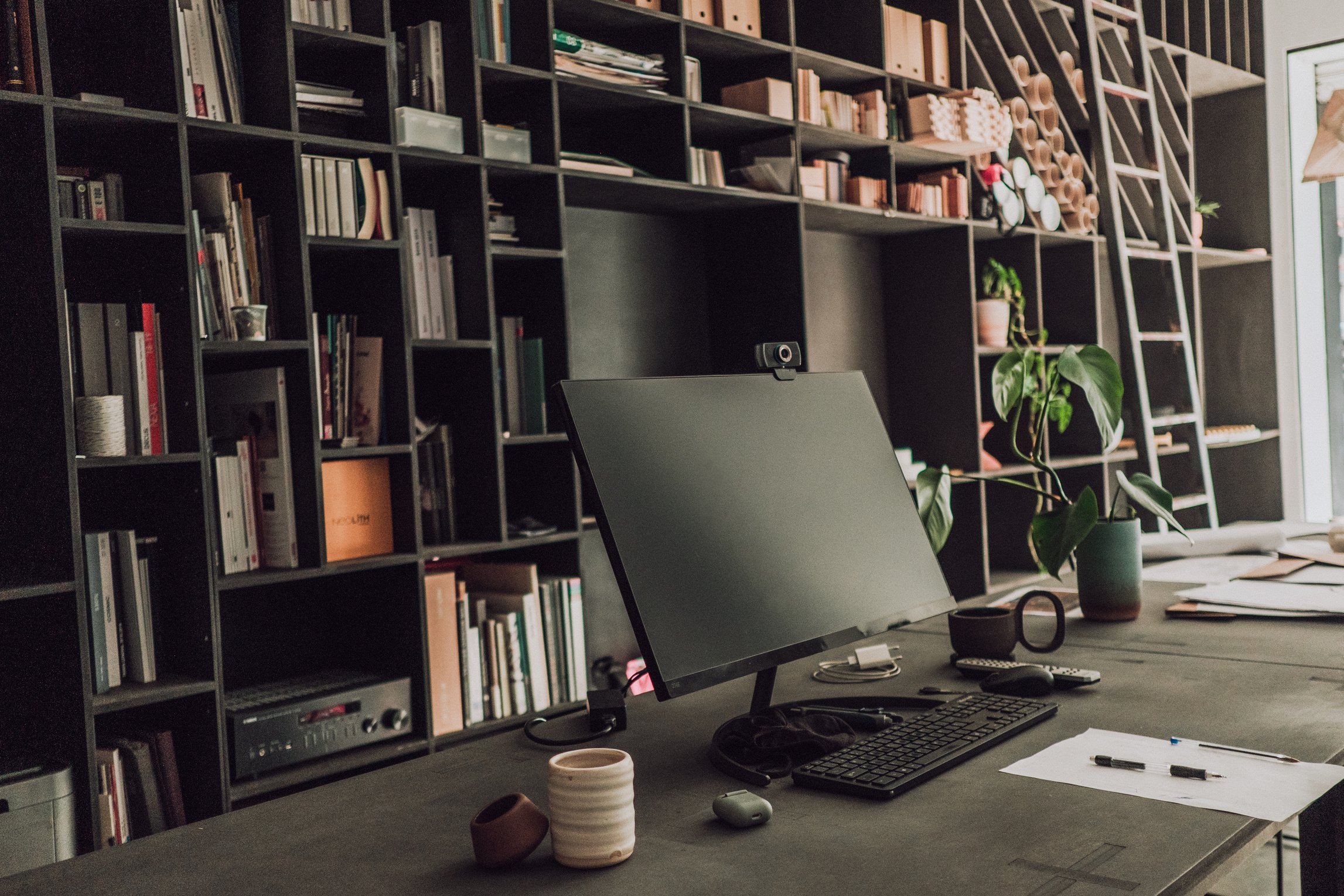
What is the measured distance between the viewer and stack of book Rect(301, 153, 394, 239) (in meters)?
2.48

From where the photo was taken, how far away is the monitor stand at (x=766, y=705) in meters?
1.19

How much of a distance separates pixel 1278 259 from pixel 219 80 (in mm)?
5232

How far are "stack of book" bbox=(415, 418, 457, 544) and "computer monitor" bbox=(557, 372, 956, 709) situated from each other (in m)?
1.53

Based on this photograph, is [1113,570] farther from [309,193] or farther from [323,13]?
[323,13]

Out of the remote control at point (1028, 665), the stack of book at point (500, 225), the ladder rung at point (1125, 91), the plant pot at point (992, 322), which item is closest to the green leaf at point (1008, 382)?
the remote control at point (1028, 665)

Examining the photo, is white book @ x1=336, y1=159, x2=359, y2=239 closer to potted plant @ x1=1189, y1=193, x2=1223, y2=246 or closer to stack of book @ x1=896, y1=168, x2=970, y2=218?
stack of book @ x1=896, y1=168, x2=970, y2=218

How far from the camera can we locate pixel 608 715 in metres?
1.40

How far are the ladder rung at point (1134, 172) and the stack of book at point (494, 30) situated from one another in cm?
269

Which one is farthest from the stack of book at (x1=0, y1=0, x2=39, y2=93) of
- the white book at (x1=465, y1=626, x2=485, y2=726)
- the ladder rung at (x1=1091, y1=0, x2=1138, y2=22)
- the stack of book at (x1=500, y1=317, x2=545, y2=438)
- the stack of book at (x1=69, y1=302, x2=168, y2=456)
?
the ladder rung at (x1=1091, y1=0, x2=1138, y2=22)

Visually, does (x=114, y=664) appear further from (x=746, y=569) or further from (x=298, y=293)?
(x=746, y=569)

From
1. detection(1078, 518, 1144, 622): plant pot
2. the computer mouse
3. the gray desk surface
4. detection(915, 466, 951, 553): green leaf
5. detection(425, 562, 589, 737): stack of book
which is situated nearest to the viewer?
the gray desk surface

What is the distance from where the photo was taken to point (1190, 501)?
4.50 meters

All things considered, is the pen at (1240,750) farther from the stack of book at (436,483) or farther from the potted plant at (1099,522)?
the stack of book at (436,483)

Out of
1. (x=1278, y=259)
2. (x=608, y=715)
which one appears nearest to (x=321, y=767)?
(x=608, y=715)
